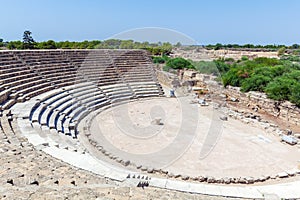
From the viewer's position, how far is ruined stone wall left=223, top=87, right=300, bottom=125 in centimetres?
1624

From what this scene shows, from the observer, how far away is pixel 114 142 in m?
11.1

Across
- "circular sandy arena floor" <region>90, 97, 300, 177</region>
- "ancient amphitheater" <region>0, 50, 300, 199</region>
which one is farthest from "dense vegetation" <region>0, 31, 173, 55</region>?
"circular sandy arena floor" <region>90, 97, 300, 177</region>

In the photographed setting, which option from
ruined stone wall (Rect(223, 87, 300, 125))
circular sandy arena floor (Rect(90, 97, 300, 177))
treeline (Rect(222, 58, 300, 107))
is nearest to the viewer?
circular sandy arena floor (Rect(90, 97, 300, 177))

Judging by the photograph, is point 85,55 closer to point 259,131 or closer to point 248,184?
point 259,131

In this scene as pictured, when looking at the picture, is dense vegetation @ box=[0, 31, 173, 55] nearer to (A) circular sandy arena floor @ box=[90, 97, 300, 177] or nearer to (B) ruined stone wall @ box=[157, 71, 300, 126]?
(B) ruined stone wall @ box=[157, 71, 300, 126]

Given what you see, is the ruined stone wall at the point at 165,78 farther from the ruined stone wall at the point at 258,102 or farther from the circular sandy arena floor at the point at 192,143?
the circular sandy arena floor at the point at 192,143

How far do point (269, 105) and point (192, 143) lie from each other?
31.2ft

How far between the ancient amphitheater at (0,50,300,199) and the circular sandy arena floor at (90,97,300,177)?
0.04m

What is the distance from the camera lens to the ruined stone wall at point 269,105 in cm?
1624

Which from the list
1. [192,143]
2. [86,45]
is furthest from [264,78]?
[86,45]

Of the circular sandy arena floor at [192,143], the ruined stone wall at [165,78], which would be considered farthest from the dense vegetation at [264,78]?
the circular sandy arena floor at [192,143]

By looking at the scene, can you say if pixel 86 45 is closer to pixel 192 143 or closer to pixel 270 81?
pixel 270 81

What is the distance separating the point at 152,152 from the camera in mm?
10297

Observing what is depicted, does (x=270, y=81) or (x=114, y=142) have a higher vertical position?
(x=270, y=81)
